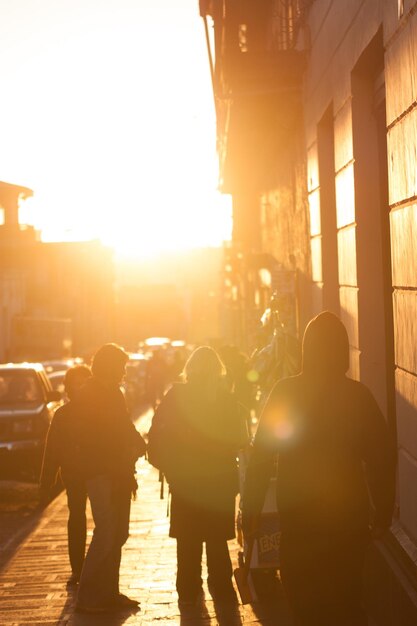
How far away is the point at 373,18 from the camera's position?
23.8 feet

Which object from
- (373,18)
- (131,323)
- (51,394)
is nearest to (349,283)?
(373,18)

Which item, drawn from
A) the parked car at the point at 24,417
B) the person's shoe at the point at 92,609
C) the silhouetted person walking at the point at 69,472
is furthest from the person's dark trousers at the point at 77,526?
the parked car at the point at 24,417

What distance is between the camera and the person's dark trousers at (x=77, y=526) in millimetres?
9297

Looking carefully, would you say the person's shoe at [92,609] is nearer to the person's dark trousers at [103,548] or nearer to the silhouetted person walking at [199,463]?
the person's dark trousers at [103,548]

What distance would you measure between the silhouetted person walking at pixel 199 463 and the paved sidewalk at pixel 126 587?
0.27 metres

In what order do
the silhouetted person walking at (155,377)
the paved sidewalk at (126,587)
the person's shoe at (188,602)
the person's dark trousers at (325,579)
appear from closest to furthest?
the person's dark trousers at (325,579) → the paved sidewalk at (126,587) → the person's shoe at (188,602) → the silhouetted person walking at (155,377)

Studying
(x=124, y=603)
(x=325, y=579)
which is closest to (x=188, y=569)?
(x=124, y=603)

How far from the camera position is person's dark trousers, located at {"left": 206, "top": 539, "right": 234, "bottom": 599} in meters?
8.18

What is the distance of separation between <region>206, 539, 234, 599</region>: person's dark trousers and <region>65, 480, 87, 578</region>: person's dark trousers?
146 centimetres

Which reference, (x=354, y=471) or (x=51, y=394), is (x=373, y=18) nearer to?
(x=354, y=471)

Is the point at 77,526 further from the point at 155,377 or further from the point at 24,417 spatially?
the point at 155,377

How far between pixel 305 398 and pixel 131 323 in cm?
11295

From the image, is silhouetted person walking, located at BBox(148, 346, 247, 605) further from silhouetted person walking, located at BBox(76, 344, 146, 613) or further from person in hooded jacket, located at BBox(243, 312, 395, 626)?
person in hooded jacket, located at BBox(243, 312, 395, 626)

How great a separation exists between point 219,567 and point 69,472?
1269 mm
